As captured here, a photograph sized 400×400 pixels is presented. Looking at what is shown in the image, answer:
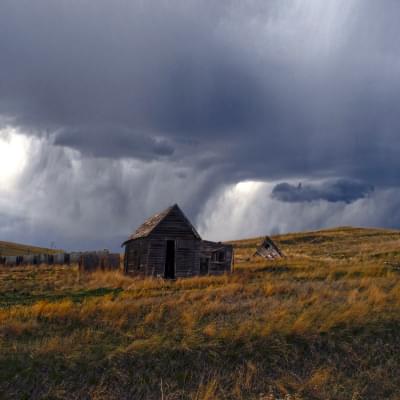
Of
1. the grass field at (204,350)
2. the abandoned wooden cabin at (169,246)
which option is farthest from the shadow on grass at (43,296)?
the abandoned wooden cabin at (169,246)

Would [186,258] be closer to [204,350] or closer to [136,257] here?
[136,257]

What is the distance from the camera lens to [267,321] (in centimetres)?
1277

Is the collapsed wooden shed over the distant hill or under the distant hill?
under

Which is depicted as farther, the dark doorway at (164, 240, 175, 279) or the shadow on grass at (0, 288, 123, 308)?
the dark doorway at (164, 240, 175, 279)

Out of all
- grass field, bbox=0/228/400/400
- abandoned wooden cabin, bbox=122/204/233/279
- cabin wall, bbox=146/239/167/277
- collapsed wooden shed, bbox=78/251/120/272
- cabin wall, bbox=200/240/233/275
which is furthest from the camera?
collapsed wooden shed, bbox=78/251/120/272

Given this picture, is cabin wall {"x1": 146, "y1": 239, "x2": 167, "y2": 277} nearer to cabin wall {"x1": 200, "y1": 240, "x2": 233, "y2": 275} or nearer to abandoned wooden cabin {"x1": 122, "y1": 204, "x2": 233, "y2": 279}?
abandoned wooden cabin {"x1": 122, "y1": 204, "x2": 233, "y2": 279}

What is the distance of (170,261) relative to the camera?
31.8 metres

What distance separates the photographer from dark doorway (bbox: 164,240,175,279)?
100 feet

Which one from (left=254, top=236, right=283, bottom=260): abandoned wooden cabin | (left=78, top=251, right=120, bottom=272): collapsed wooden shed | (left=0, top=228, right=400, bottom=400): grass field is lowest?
(left=0, top=228, right=400, bottom=400): grass field

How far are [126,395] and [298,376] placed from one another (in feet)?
12.4

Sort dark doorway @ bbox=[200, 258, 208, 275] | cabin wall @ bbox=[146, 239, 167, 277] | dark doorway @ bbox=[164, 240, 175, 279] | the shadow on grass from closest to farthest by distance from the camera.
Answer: the shadow on grass
cabin wall @ bbox=[146, 239, 167, 277]
dark doorway @ bbox=[164, 240, 175, 279]
dark doorway @ bbox=[200, 258, 208, 275]

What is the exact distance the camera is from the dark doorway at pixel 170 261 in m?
30.6

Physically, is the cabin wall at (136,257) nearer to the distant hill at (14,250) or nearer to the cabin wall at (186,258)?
the cabin wall at (186,258)

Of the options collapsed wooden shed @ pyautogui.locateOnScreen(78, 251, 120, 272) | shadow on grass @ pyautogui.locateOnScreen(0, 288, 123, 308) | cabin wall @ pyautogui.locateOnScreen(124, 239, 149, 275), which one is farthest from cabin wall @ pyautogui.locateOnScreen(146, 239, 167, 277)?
collapsed wooden shed @ pyautogui.locateOnScreen(78, 251, 120, 272)
